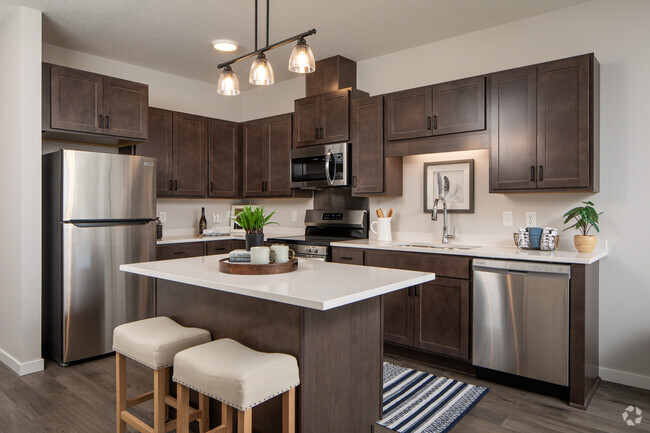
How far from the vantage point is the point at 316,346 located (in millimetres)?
1812

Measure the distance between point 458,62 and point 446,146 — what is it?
0.85m

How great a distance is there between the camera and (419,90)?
11.7 feet

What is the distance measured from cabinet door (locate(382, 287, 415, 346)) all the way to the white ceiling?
84.5 inches

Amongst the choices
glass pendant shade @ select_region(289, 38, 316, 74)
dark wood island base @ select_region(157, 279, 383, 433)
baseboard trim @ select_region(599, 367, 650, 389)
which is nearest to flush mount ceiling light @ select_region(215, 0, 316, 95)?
glass pendant shade @ select_region(289, 38, 316, 74)

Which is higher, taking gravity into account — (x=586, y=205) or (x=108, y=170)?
(x=108, y=170)

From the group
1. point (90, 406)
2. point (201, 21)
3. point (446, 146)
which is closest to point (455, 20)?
point (446, 146)

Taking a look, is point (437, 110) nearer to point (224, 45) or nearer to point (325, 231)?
point (325, 231)

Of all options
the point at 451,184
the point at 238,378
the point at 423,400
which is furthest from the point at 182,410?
the point at 451,184

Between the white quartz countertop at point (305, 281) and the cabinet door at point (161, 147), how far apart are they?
219 cm

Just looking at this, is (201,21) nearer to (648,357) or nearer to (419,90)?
(419,90)

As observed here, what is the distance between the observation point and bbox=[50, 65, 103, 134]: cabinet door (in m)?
3.39

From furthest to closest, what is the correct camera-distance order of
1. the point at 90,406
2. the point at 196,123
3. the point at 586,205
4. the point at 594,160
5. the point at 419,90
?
1. the point at 196,123
2. the point at 419,90
3. the point at 586,205
4. the point at 594,160
5. the point at 90,406

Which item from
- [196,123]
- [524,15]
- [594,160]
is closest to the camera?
[594,160]

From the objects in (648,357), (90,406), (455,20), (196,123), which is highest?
(455,20)
